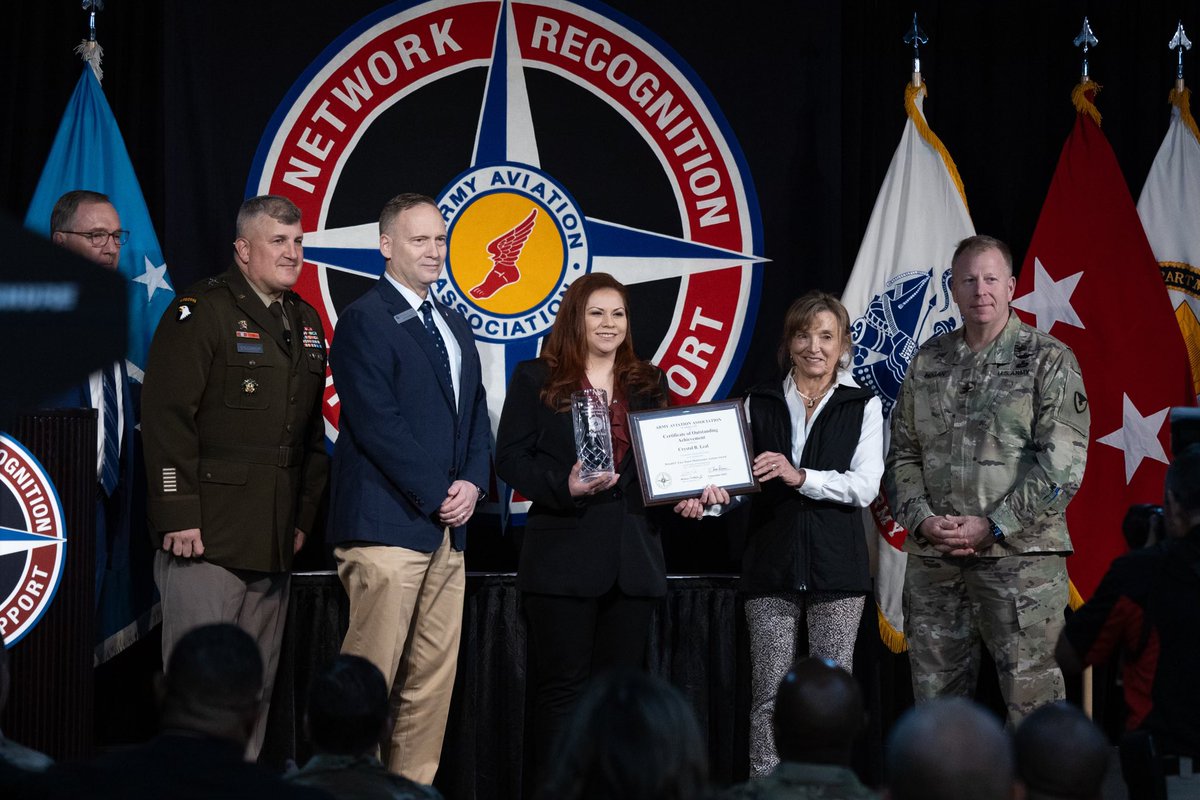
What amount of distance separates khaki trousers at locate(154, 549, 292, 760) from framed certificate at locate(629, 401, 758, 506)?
1280 millimetres

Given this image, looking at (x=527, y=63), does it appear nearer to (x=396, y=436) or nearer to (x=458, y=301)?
(x=458, y=301)

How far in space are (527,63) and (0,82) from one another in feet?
6.51

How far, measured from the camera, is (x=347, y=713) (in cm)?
246

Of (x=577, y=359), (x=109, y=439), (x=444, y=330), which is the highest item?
(x=444, y=330)

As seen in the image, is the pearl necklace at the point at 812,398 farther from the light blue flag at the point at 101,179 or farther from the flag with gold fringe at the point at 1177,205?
the light blue flag at the point at 101,179

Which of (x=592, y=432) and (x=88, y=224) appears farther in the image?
(x=88, y=224)

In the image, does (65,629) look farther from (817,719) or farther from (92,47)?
(817,719)

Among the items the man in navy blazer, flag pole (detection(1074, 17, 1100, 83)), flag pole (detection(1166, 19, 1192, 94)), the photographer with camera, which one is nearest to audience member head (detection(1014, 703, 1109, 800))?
the photographer with camera

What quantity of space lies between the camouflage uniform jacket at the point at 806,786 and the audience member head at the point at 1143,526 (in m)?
1.56

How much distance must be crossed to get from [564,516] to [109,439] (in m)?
1.60

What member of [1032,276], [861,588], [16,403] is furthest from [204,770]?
[1032,276]

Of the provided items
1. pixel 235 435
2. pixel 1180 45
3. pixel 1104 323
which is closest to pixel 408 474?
pixel 235 435

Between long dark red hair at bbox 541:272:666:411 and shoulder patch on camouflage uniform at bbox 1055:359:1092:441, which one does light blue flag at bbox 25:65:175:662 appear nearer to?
long dark red hair at bbox 541:272:666:411

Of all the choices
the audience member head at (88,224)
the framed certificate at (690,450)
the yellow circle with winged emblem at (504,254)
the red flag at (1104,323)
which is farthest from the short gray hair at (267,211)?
the red flag at (1104,323)
